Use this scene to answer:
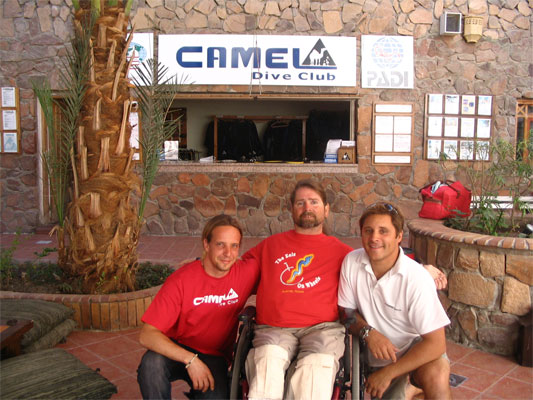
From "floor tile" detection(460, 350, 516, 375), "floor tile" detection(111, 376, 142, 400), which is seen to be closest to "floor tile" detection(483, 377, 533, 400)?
"floor tile" detection(460, 350, 516, 375)

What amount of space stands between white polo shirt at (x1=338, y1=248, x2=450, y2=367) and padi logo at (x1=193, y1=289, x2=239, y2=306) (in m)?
0.50

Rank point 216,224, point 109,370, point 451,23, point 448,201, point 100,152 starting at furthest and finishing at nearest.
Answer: point 451,23 → point 448,201 → point 100,152 → point 109,370 → point 216,224

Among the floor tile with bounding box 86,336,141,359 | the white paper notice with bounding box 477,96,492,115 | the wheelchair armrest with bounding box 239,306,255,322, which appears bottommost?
the floor tile with bounding box 86,336,141,359

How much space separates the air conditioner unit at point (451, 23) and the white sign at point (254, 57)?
1333mm

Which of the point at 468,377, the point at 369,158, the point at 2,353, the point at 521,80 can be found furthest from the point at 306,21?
the point at 2,353

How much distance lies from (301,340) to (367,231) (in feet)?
1.91

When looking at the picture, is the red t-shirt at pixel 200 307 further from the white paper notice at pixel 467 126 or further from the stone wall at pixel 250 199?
the white paper notice at pixel 467 126

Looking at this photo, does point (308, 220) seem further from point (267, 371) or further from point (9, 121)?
point (9, 121)

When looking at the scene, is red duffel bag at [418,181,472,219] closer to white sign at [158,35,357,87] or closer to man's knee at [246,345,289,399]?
man's knee at [246,345,289,399]

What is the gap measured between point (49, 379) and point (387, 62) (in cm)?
644

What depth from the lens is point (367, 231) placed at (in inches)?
88.2

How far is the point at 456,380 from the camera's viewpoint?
9.83 feet

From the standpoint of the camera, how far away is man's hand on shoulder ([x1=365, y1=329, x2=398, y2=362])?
2.05m

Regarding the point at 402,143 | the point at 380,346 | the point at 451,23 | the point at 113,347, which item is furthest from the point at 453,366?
the point at 451,23
